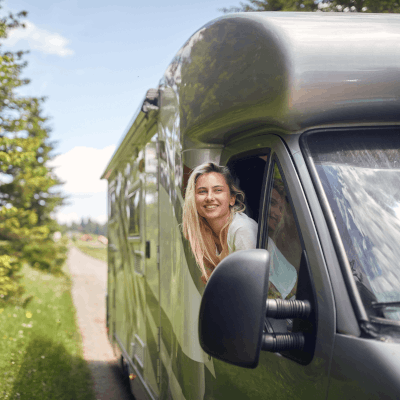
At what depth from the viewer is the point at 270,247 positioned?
210 cm

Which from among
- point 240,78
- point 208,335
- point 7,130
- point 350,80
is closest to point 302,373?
point 208,335

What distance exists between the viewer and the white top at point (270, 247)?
193 centimetres

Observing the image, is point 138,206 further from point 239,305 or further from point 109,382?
point 109,382

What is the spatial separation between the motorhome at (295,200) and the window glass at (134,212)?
1.36 meters

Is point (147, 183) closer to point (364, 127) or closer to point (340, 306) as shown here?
point (364, 127)

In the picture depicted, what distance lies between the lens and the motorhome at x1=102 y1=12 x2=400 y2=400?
1479 mm

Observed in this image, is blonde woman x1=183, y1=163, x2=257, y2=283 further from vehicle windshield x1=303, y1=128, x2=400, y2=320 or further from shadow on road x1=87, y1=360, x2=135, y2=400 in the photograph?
shadow on road x1=87, y1=360, x2=135, y2=400

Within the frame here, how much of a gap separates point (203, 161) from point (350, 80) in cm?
93

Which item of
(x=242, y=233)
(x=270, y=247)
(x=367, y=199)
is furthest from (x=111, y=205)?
(x=367, y=199)

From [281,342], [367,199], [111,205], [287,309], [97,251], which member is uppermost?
[111,205]

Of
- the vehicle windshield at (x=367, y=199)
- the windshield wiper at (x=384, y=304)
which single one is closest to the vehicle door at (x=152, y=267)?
the vehicle windshield at (x=367, y=199)

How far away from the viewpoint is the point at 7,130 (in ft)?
25.0

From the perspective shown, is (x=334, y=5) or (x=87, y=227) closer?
(x=334, y=5)

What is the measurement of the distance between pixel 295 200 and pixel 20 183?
1173 cm
